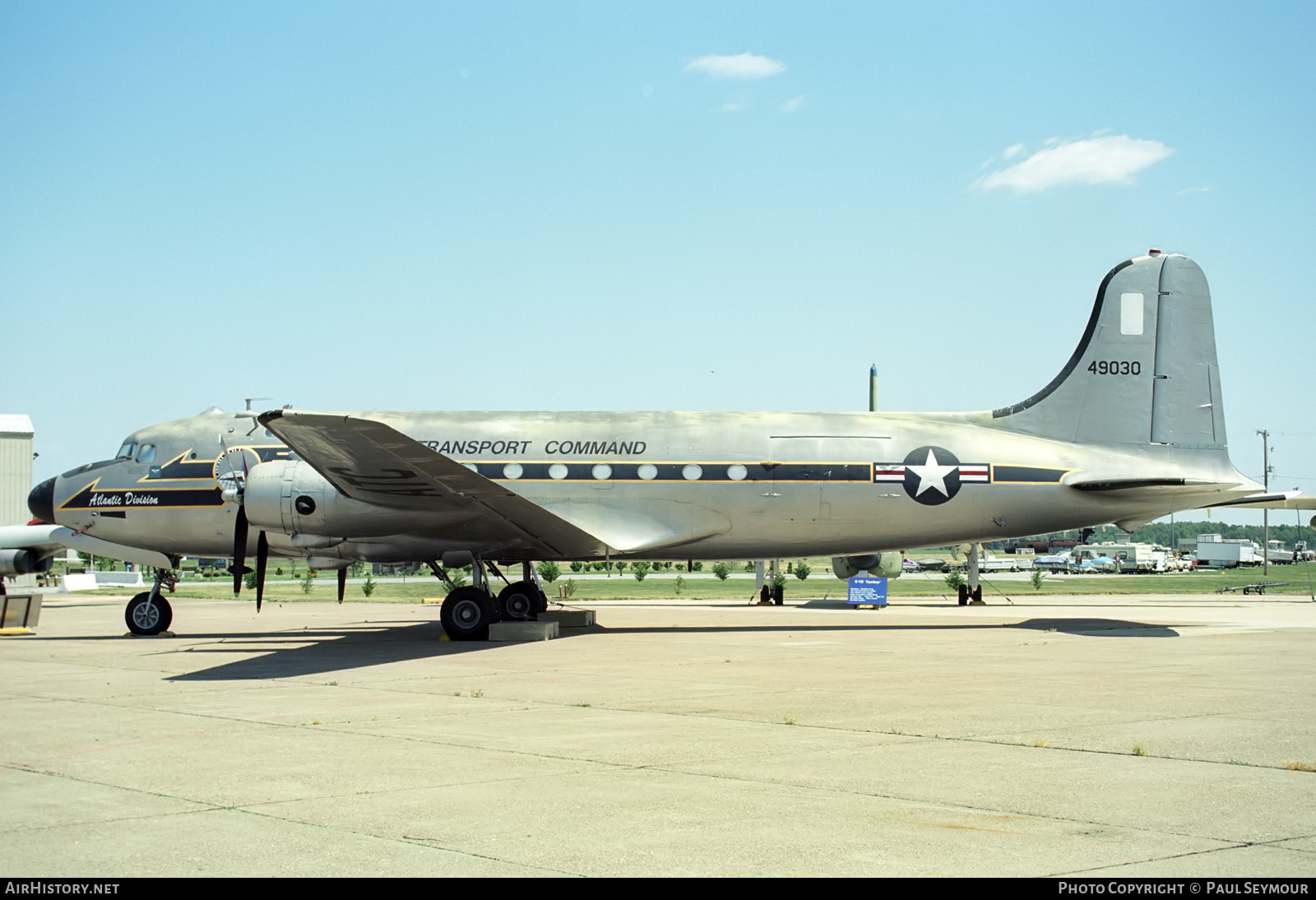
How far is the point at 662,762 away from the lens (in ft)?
28.3

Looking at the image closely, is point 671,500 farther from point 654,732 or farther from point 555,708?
point 654,732

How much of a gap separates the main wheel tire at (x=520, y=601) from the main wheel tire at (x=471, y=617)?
268cm

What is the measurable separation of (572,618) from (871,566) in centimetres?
1531

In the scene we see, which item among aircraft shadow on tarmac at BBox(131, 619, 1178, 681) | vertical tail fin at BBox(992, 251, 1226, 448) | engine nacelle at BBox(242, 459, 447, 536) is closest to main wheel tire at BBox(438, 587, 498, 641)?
aircraft shadow on tarmac at BBox(131, 619, 1178, 681)

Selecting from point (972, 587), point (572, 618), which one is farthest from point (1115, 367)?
point (972, 587)

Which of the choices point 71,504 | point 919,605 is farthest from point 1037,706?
point 919,605

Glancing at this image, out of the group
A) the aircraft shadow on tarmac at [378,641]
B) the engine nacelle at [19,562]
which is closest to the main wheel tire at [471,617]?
the aircraft shadow on tarmac at [378,641]

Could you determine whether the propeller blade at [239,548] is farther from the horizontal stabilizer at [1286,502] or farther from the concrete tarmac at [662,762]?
the horizontal stabilizer at [1286,502]

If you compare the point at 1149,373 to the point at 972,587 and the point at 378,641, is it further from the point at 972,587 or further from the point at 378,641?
the point at 378,641

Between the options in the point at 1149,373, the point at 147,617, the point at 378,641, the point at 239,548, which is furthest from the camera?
the point at 1149,373

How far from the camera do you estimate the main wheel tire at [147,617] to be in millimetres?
22500

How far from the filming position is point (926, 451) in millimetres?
22781
